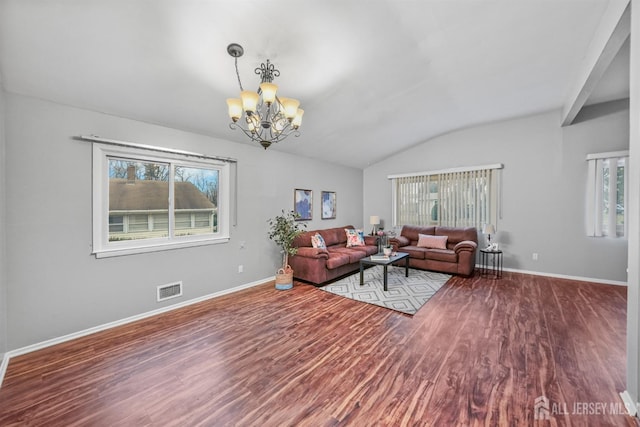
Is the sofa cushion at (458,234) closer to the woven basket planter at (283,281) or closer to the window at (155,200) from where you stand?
the woven basket planter at (283,281)

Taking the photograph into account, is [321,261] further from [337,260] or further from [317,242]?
[317,242]

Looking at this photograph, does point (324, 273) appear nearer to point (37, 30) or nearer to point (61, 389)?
point (61, 389)

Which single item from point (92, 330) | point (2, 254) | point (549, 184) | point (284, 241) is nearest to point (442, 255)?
point (549, 184)

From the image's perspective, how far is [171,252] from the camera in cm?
336

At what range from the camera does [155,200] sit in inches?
131

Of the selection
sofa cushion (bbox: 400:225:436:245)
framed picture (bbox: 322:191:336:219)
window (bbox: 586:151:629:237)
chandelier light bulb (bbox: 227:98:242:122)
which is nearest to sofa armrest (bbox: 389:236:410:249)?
sofa cushion (bbox: 400:225:436:245)

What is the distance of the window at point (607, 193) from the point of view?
4074mm

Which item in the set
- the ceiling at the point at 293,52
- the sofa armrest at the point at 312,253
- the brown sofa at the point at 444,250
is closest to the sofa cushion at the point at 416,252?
the brown sofa at the point at 444,250

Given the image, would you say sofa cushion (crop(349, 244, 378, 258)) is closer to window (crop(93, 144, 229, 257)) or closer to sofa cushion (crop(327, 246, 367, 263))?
sofa cushion (crop(327, 246, 367, 263))

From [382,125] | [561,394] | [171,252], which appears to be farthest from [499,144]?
[171,252]

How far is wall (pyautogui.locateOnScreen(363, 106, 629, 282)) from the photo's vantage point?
423cm

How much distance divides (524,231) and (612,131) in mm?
2045

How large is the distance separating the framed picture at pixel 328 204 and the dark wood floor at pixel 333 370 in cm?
290

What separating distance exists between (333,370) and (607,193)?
17.7ft
